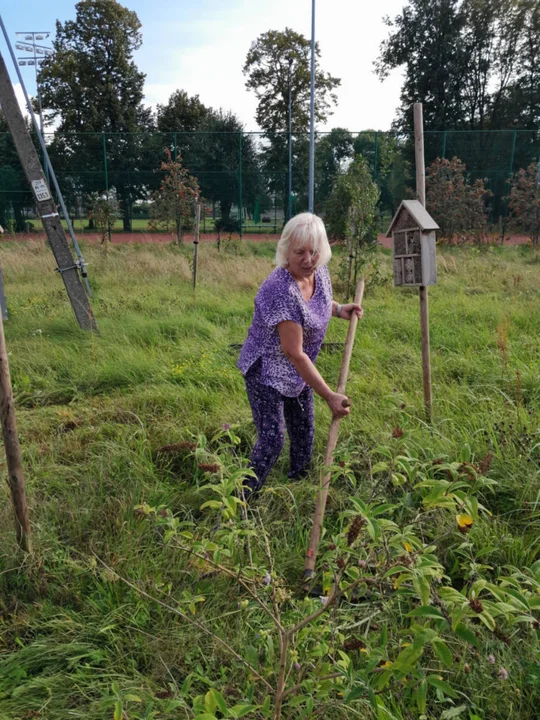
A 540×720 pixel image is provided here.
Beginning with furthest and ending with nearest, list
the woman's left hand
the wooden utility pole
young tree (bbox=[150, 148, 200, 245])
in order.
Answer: young tree (bbox=[150, 148, 200, 245]) → the wooden utility pole → the woman's left hand

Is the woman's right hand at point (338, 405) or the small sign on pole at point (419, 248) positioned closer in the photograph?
the woman's right hand at point (338, 405)

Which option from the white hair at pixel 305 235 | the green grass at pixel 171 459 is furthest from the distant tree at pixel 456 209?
the white hair at pixel 305 235

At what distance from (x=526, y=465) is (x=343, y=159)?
17.4m

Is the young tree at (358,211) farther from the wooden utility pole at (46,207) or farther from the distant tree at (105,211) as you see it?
the distant tree at (105,211)

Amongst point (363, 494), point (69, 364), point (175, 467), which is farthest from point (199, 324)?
point (363, 494)

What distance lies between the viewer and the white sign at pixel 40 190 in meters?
5.39

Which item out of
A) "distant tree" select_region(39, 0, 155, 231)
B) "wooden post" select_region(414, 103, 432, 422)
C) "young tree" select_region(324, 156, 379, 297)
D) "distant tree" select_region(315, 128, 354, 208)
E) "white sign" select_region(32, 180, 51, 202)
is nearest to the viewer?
"wooden post" select_region(414, 103, 432, 422)

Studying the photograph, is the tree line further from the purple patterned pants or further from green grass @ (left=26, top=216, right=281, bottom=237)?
the purple patterned pants

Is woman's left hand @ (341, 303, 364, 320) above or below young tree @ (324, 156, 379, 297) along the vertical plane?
below

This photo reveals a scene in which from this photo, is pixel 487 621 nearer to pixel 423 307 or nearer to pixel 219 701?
pixel 219 701

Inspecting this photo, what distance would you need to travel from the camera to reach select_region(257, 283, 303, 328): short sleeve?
7.70 ft

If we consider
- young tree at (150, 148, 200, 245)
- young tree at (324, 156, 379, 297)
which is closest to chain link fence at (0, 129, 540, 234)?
young tree at (150, 148, 200, 245)

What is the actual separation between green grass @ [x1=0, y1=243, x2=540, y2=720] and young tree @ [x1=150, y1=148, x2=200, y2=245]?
766cm

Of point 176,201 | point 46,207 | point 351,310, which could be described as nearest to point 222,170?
point 176,201
